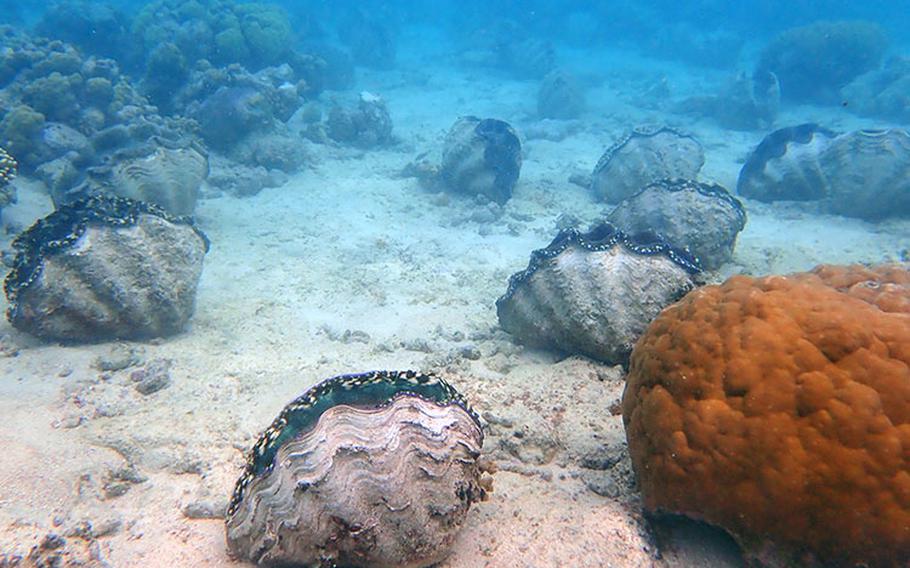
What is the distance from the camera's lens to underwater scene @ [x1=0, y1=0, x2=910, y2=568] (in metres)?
2.76

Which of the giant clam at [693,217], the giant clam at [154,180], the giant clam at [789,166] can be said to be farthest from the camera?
the giant clam at [789,166]

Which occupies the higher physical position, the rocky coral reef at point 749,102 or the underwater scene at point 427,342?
the underwater scene at point 427,342

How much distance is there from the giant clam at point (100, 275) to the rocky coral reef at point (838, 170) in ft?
39.2

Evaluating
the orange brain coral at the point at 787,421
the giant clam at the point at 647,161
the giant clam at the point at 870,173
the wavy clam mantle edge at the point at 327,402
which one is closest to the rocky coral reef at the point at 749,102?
the giant clam at the point at 870,173

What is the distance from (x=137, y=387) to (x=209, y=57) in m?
15.3

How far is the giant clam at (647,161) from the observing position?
10805 mm

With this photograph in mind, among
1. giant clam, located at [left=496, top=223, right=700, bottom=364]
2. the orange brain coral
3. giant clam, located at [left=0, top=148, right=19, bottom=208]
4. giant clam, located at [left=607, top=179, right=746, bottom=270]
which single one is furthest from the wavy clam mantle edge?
giant clam, located at [left=0, top=148, right=19, bottom=208]

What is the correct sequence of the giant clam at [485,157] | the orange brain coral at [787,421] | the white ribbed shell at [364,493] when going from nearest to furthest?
1. the orange brain coral at [787,421]
2. the white ribbed shell at [364,493]
3. the giant clam at [485,157]

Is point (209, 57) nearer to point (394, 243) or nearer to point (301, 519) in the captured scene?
point (394, 243)

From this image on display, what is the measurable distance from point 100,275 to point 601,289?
5.69 m

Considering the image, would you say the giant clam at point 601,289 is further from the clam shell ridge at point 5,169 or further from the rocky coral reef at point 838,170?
the clam shell ridge at point 5,169

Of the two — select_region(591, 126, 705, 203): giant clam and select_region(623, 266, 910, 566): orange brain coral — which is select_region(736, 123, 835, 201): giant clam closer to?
select_region(591, 126, 705, 203): giant clam

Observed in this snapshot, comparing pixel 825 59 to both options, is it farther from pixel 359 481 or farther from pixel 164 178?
pixel 359 481

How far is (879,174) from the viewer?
9789mm
